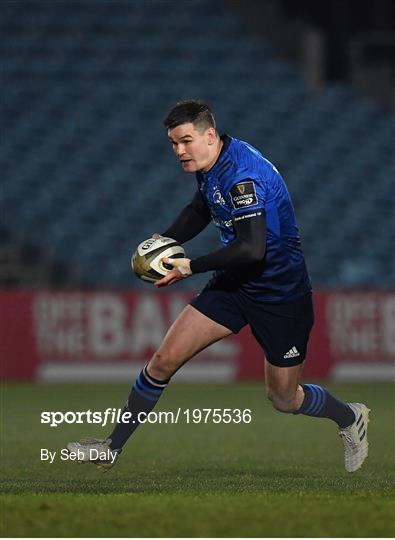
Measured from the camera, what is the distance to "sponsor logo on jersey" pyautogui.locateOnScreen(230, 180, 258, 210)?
8062 millimetres

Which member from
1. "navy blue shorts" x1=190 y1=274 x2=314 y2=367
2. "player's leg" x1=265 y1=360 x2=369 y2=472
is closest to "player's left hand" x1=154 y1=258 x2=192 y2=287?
"navy blue shorts" x1=190 y1=274 x2=314 y2=367

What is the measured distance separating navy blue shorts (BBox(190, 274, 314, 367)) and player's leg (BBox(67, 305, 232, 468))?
0.24 feet

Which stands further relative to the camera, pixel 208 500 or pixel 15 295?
pixel 15 295

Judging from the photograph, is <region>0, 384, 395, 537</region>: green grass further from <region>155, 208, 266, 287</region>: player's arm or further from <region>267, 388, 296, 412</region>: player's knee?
<region>155, 208, 266, 287</region>: player's arm

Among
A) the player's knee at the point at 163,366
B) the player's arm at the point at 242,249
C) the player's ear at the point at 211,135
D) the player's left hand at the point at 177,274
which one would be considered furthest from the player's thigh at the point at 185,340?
the player's ear at the point at 211,135

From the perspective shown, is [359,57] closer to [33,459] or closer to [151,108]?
[151,108]

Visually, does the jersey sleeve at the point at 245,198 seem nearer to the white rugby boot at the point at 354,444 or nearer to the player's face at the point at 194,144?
the player's face at the point at 194,144

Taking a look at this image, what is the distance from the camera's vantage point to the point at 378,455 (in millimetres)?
10430

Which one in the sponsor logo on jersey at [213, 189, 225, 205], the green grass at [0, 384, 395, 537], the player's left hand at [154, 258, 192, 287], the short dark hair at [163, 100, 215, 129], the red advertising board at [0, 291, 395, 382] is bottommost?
the red advertising board at [0, 291, 395, 382]

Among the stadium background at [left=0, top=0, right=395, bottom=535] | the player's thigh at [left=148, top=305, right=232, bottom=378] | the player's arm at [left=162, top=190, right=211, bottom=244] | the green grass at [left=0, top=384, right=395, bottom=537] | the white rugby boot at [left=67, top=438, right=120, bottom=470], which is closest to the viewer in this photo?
the green grass at [left=0, top=384, right=395, bottom=537]

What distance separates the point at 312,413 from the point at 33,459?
2290 mm

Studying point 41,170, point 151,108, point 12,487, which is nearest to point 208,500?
point 12,487

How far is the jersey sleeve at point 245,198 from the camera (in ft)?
26.5

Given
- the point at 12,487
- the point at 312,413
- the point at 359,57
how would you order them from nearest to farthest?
the point at 12,487
the point at 312,413
the point at 359,57
